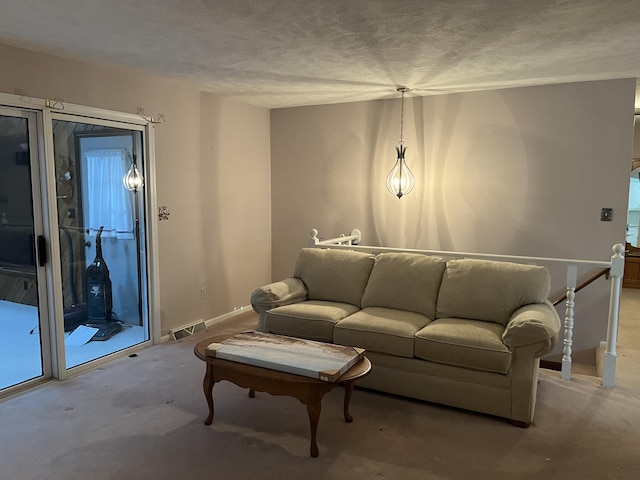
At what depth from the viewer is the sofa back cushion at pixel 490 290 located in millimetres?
3180

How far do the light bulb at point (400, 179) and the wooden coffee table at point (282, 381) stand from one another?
251cm

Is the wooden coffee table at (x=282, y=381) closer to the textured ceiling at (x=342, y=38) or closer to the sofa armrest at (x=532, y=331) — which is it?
the sofa armrest at (x=532, y=331)

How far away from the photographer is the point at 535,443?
8.45 feet

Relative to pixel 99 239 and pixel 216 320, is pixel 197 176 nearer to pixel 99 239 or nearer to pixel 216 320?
pixel 99 239

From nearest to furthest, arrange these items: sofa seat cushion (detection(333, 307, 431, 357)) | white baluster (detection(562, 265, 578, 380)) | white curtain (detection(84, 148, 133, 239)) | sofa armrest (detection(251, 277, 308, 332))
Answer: sofa seat cushion (detection(333, 307, 431, 357))
white baluster (detection(562, 265, 578, 380))
sofa armrest (detection(251, 277, 308, 332))
white curtain (detection(84, 148, 133, 239))

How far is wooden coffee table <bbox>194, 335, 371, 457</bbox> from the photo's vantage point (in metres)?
2.37

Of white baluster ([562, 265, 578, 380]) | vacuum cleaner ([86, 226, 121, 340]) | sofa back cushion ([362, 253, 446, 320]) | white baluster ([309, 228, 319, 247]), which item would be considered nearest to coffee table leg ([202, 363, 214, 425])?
sofa back cushion ([362, 253, 446, 320])

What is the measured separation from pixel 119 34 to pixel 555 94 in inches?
142

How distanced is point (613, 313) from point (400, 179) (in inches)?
88.1

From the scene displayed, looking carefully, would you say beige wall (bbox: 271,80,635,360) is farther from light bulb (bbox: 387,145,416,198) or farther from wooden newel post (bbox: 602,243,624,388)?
wooden newel post (bbox: 602,243,624,388)

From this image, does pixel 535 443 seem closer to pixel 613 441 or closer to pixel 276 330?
pixel 613 441

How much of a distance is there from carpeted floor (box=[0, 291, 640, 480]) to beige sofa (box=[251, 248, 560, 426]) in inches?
7.8

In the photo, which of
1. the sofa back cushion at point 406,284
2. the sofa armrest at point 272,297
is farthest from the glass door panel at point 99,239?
the sofa back cushion at point 406,284

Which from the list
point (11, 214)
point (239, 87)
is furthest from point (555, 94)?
point (11, 214)
